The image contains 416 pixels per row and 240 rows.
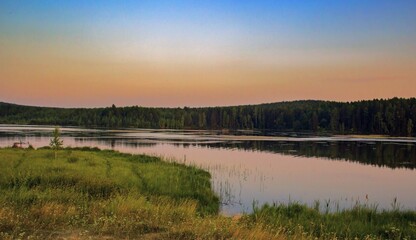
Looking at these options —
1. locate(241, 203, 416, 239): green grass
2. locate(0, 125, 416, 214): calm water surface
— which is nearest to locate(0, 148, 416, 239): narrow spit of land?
locate(241, 203, 416, 239): green grass

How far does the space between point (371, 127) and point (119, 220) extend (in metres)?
146

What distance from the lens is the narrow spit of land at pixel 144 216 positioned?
10766 mm

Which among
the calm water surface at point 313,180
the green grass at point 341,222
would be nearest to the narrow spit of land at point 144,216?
the green grass at point 341,222

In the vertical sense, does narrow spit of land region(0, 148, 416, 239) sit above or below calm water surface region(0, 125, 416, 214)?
above

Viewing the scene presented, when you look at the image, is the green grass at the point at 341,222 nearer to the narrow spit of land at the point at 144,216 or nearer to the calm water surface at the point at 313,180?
the narrow spit of land at the point at 144,216

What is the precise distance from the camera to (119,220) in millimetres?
11633

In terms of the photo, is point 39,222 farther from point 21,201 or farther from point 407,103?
point 407,103

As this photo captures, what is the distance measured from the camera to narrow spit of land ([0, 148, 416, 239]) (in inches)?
424

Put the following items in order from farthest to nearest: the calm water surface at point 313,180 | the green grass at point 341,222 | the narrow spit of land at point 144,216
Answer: the calm water surface at point 313,180
the green grass at point 341,222
the narrow spit of land at point 144,216

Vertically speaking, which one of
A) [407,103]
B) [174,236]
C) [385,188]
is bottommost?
[385,188]

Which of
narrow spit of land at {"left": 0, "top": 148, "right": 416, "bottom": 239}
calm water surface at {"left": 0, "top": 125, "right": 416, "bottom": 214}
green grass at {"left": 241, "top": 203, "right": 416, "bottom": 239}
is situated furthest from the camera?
calm water surface at {"left": 0, "top": 125, "right": 416, "bottom": 214}

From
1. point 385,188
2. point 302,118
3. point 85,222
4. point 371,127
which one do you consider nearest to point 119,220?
point 85,222

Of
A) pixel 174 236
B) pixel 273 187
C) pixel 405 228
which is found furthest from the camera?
pixel 273 187

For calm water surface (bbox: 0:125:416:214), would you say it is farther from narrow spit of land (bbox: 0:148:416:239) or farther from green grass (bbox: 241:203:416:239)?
narrow spit of land (bbox: 0:148:416:239)
